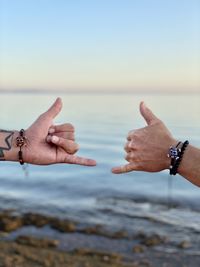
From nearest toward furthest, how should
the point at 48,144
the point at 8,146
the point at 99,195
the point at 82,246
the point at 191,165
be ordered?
the point at 191,165 < the point at 48,144 < the point at 8,146 < the point at 82,246 < the point at 99,195

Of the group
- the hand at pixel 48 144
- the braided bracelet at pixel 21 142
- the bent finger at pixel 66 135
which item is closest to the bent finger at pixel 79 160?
the hand at pixel 48 144

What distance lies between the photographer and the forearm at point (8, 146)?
4593mm

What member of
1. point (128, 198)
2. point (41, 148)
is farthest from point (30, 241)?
point (41, 148)

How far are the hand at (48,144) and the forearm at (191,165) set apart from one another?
882 millimetres

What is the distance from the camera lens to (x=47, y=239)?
1238 centimetres

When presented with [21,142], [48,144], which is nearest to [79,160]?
[48,144]

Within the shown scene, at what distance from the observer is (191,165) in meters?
3.97

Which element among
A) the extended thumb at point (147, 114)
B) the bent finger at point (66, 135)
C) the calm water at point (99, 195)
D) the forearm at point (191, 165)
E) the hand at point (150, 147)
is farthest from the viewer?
the calm water at point (99, 195)

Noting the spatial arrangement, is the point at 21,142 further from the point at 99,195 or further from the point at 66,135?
the point at 99,195

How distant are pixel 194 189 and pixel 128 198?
11.5ft

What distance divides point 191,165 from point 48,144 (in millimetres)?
1204

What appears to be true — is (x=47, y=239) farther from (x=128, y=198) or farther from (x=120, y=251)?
(x=128, y=198)

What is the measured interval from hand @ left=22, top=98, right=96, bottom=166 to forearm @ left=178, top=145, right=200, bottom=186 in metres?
0.88

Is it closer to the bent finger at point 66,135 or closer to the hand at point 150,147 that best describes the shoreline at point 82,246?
the bent finger at point 66,135
